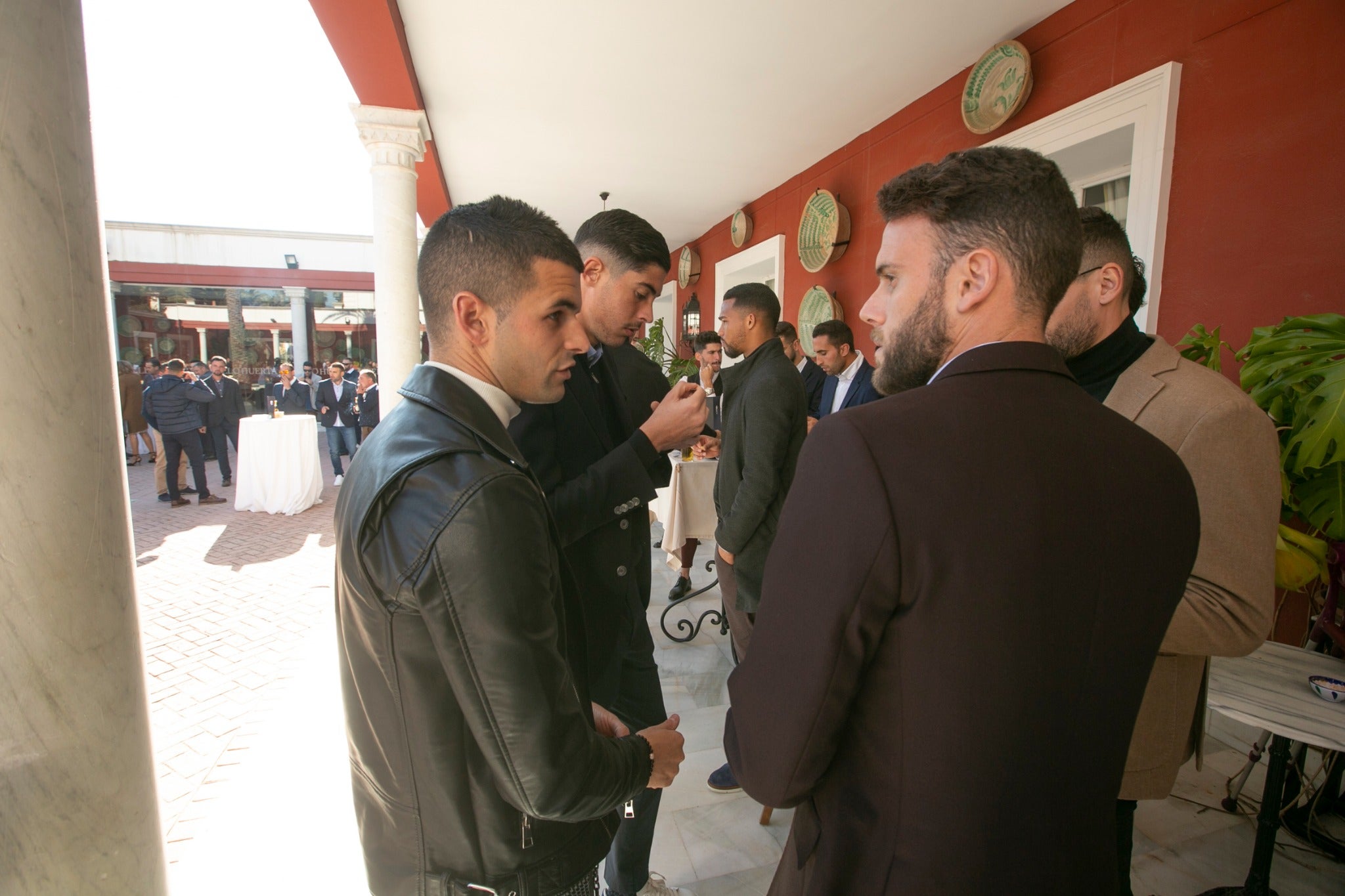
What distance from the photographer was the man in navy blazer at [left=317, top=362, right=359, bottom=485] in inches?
380

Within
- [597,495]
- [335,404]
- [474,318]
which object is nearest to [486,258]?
[474,318]

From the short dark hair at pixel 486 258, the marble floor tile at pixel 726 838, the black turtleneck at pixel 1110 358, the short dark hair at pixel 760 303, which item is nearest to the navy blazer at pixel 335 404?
the short dark hair at pixel 760 303

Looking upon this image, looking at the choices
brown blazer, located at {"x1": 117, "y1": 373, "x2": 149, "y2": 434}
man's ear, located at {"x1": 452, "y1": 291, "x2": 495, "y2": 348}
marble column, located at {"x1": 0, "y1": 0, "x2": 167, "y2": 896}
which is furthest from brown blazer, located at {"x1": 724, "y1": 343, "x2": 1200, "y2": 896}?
brown blazer, located at {"x1": 117, "y1": 373, "x2": 149, "y2": 434}

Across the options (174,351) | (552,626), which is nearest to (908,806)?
(552,626)

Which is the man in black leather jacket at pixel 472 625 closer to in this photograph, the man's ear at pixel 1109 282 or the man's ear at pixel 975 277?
the man's ear at pixel 975 277

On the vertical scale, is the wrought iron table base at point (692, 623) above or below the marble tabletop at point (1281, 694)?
below

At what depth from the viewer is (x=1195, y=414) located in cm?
125

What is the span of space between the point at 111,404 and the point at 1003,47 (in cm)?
499

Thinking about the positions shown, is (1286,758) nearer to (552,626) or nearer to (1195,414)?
(1195,414)

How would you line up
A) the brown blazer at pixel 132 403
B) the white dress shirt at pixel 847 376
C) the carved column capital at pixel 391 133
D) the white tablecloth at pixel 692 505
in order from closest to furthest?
the white tablecloth at pixel 692 505 < the white dress shirt at pixel 847 376 < the carved column capital at pixel 391 133 < the brown blazer at pixel 132 403

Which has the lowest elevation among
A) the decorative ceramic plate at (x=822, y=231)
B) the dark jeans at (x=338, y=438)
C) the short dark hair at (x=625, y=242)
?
the dark jeans at (x=338, y=438)

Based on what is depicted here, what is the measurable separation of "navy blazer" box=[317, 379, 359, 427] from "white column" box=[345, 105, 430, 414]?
430 centimetres

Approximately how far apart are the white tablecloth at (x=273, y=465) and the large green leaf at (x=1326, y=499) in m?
A: 8.98

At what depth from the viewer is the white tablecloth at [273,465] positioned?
24.9ft
